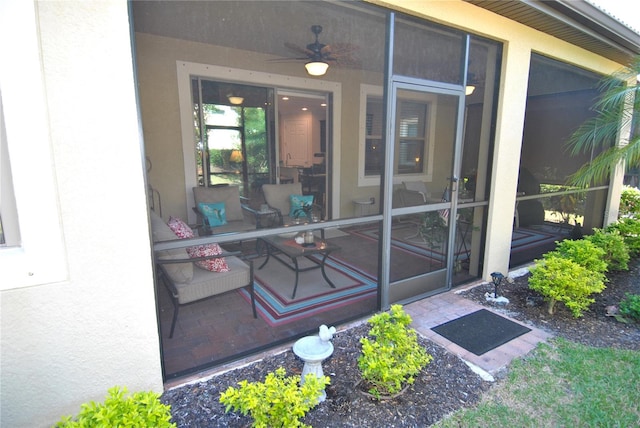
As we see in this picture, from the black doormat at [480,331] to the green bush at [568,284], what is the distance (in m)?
0.50

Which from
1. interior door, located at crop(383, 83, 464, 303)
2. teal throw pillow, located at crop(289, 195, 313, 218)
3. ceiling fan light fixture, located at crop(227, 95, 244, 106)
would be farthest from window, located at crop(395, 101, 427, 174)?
ceiling fan light fixture, located at crop(227, 95, 244, 106)

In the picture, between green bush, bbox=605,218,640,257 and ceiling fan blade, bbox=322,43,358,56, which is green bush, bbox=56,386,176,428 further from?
green bush, bbox=605,218,640,257

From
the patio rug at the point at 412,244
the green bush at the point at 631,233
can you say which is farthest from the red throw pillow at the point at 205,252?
the green bush at the point at 631,233

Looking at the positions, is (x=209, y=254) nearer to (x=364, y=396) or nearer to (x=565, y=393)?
(x=364, y=396)

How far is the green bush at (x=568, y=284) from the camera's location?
2871 mm

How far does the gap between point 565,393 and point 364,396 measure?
1.25m

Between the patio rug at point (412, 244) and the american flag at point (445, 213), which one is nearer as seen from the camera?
the american flag at point (445, 213)

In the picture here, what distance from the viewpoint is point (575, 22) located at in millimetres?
3100

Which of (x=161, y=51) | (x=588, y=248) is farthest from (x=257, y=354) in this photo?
(x=161, y=51)

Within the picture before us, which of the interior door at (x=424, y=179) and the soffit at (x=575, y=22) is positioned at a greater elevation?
the soffit at (x=575, y=22)

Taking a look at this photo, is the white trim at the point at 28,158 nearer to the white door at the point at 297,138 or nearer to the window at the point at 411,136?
the window at the point at 411,136

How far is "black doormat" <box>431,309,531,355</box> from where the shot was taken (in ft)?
8.16

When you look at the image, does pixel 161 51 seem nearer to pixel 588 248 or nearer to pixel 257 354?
pixel 257 354

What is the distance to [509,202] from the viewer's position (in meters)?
3.67
